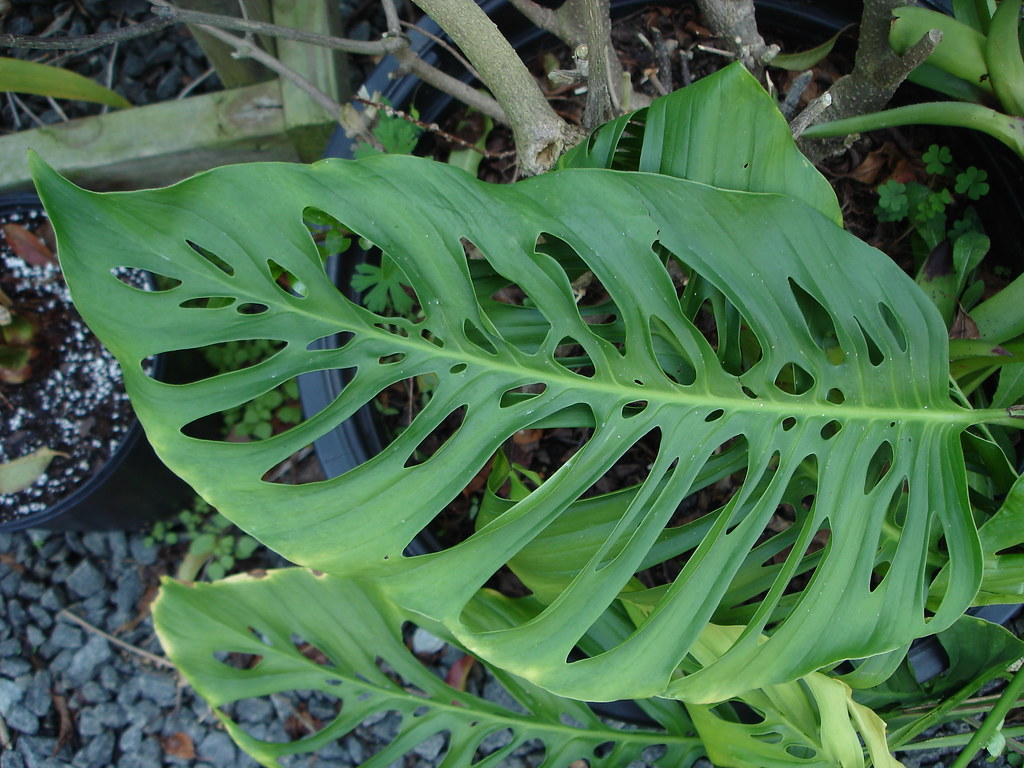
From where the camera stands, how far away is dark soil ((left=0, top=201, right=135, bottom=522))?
4.02 ft

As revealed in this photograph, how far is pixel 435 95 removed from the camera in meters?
1.07

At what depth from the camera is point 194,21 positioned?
841mm

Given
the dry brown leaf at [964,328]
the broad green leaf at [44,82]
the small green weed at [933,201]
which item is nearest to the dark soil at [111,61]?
the broad green leaf at [44,82]

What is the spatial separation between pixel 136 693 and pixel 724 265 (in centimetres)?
133

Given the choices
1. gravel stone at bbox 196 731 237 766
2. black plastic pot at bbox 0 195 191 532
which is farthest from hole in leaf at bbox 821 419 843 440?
gravel stone at bbox 196 731 237 766

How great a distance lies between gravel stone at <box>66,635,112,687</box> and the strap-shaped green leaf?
1.02 metres

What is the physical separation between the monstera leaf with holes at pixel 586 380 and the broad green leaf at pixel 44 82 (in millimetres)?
584

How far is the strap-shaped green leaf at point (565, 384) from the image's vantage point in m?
0.62

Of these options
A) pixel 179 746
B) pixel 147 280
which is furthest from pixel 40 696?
pixel 147 280

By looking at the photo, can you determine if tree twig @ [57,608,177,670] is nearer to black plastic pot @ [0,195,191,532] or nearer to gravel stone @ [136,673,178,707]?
gravel stone @ [136,673,178,707]

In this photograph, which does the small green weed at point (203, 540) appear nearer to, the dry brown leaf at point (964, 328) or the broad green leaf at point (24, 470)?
the broad green leaf at point (24, 470)

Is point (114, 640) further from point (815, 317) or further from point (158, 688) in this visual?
point (815, 317)

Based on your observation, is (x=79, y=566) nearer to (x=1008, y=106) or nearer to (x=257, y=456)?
(x=257, y=456)

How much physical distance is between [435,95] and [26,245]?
0.74 metres
